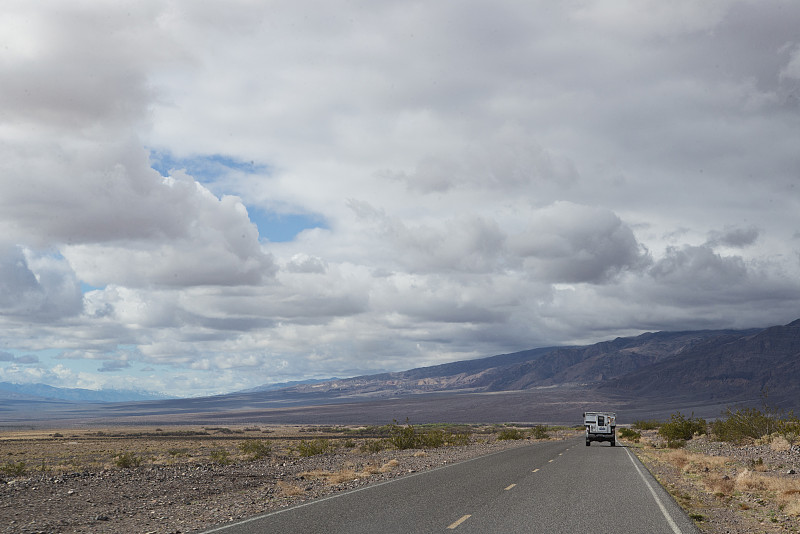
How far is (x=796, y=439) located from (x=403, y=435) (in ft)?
76.7

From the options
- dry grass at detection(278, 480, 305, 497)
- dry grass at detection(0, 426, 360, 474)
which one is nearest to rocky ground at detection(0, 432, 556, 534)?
dry grass at detection(278, 480, 305, 497)

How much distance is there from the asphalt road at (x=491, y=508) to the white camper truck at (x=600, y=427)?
2604cm

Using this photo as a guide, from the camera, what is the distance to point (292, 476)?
79.8ft

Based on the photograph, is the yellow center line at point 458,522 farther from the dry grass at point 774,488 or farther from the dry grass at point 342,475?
the dry grass at point 342,475

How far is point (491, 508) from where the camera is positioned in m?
14.7

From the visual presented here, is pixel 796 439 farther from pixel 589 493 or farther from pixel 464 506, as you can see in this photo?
pixel 464 506

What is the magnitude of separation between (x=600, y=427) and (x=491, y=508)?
36274 mm

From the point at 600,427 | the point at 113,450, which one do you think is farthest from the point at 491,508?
the point at 113,450

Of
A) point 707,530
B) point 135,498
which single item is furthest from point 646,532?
point 135,498

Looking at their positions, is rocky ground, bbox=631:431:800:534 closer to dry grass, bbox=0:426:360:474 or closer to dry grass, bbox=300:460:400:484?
dry grass, bbox=300:460:400:484

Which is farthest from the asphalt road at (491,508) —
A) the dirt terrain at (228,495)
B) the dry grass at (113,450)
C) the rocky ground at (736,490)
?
the dry grass at (113,450)

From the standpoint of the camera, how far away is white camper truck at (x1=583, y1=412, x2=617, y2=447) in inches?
1880

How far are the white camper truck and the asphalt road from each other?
26.0 meters

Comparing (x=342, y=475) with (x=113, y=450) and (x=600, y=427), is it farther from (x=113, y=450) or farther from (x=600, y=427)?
(x=113, y=450)
